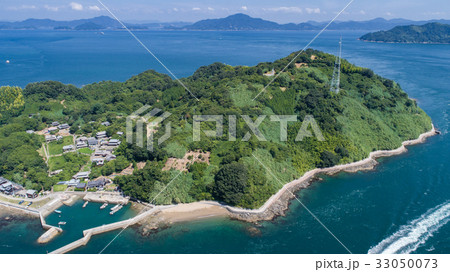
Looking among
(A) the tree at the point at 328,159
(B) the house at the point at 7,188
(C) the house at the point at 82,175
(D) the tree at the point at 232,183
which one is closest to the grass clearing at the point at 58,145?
(C) the house at the point at 82,175

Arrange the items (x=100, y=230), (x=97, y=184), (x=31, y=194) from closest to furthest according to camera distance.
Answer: (x=100, y=230) → (x=31, y=194) → (x=97, y=184)

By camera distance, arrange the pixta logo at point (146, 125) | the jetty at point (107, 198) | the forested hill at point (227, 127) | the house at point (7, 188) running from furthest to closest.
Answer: the pixta logo at point (146, 125), the house at point (7, 188), the forested hill at point (227, 127), the jetty at point (107, 198)

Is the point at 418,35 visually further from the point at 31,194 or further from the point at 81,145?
the point at 31,194

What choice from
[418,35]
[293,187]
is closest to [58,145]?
[293,187]

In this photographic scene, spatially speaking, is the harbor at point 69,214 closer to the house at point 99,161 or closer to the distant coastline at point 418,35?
the house at point 99,161

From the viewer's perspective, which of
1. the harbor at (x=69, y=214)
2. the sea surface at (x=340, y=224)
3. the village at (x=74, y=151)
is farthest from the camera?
the village at (x=74, y=151)
